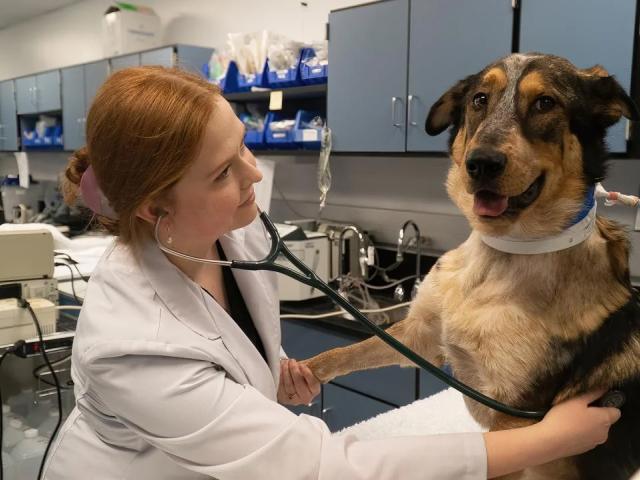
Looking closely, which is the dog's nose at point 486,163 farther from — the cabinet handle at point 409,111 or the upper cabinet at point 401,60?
the cabinet handle at point 409,111

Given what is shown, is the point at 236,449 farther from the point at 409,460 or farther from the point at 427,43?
the point at 427,43

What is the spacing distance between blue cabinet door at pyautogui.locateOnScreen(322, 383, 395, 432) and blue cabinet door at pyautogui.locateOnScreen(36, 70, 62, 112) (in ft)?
11.6

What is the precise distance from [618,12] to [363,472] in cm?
171

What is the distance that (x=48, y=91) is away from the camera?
15.8ft

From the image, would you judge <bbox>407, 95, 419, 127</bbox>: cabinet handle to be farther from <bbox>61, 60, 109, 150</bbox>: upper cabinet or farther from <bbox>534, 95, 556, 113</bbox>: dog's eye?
<bbox>61, 60, 109, 150</bbox>: upper cabinet

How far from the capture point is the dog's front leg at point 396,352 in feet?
3.96

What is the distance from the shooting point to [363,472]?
83cm

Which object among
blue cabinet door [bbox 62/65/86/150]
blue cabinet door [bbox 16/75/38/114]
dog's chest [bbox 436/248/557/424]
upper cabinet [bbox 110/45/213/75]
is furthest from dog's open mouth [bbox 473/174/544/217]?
blue cabinet door [bbox 16/75/38/114]

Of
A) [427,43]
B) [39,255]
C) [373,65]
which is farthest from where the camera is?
[373,65]

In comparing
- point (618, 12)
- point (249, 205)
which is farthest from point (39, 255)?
point (618, 12)

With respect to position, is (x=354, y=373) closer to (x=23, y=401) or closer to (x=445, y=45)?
(x=23, y=401)

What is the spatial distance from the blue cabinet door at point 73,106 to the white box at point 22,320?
304 centimetres

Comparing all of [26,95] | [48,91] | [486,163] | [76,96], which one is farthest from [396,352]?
[26,95]

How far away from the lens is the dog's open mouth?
3.25ft
